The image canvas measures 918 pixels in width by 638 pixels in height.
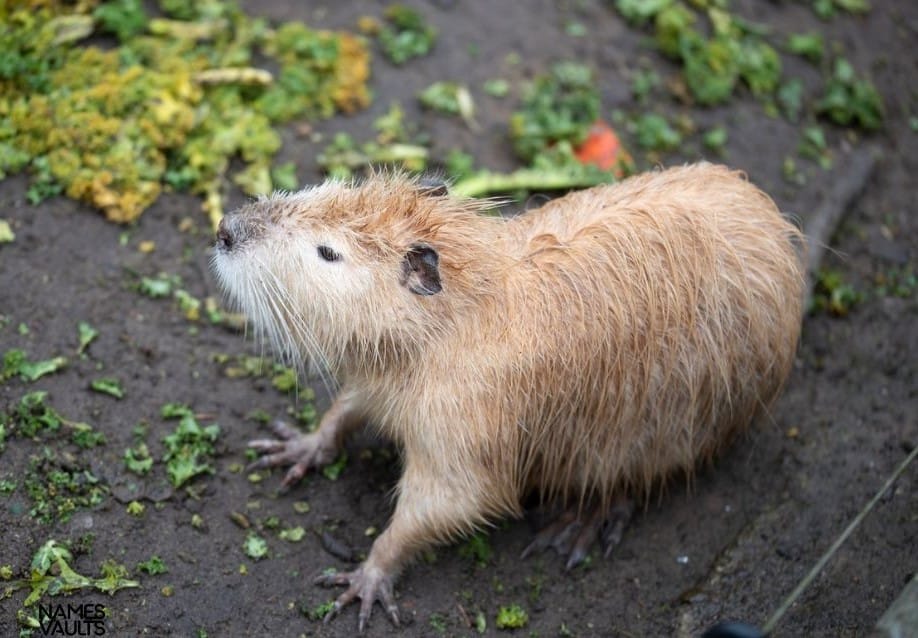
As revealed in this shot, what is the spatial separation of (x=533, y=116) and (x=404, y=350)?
250 centimetres

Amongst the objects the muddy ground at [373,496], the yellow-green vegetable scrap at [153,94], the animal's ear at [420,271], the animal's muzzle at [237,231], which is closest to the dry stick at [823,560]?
the muddy ground at [373,496]

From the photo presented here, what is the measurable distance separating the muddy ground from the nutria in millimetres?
306

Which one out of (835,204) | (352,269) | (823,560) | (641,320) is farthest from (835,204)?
(352,269)

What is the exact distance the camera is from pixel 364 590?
3.60 metres

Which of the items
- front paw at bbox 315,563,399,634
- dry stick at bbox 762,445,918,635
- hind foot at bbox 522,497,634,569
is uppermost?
dry stick at bbox 762,445,918,635

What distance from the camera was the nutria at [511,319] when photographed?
3340 mm

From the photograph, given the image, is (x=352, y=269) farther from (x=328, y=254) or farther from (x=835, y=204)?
(x=835, y=204)

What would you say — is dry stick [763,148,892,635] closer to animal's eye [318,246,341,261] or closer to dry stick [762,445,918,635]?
dry stick [762,445,918,635]

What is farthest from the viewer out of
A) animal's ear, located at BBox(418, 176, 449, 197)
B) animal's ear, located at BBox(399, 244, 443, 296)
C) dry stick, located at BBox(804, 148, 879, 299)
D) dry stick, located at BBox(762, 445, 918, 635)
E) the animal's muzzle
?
dry stick, located at BBox(804, 148, 879, 299)

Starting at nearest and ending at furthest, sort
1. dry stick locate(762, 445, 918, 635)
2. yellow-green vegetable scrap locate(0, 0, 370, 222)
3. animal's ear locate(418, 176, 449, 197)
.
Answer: dry stick locate(762, 445, 918, 635)
animal's ear locate(418, 176, 449, 197)
yellow-green vegetable scrap locate(0, 0, 370, 222)

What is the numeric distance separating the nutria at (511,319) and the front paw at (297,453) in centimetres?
33

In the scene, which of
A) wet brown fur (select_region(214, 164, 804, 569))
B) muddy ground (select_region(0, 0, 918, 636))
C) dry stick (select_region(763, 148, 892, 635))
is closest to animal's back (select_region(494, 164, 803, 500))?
wet brown fur (select_region(214, 164, 804, 569))

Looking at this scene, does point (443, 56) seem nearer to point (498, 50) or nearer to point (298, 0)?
point (498, 50)

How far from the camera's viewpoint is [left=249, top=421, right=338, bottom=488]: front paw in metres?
3.96
